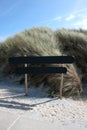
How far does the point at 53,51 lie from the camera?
980 cm

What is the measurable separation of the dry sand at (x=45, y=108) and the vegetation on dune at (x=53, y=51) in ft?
1.39

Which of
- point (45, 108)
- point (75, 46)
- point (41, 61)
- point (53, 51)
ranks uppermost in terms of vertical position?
point (75, 46)

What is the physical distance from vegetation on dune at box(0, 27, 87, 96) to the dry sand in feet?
1.39

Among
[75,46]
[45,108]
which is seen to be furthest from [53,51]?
[45,108]

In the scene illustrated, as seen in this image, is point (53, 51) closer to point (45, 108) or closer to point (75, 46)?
point (75, 46)

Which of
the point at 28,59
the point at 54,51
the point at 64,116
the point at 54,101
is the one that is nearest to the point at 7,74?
the point at 54,51

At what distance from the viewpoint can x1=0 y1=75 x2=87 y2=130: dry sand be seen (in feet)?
18.0

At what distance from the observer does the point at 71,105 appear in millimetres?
6832

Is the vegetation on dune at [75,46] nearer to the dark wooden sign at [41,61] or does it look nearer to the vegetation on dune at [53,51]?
the vegetation on dune at [53,51]

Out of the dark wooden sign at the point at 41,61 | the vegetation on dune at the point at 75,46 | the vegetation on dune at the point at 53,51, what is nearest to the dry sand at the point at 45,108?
the vegetation on dune at the point at 53,51

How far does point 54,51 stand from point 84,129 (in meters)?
5.06

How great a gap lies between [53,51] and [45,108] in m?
3.82

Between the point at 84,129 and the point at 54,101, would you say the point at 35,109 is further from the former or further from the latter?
the point at 84,129

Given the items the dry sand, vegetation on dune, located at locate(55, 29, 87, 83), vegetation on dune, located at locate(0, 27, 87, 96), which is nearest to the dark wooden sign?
vegetation on dune, located at locate(0, 27, 87, 96)
